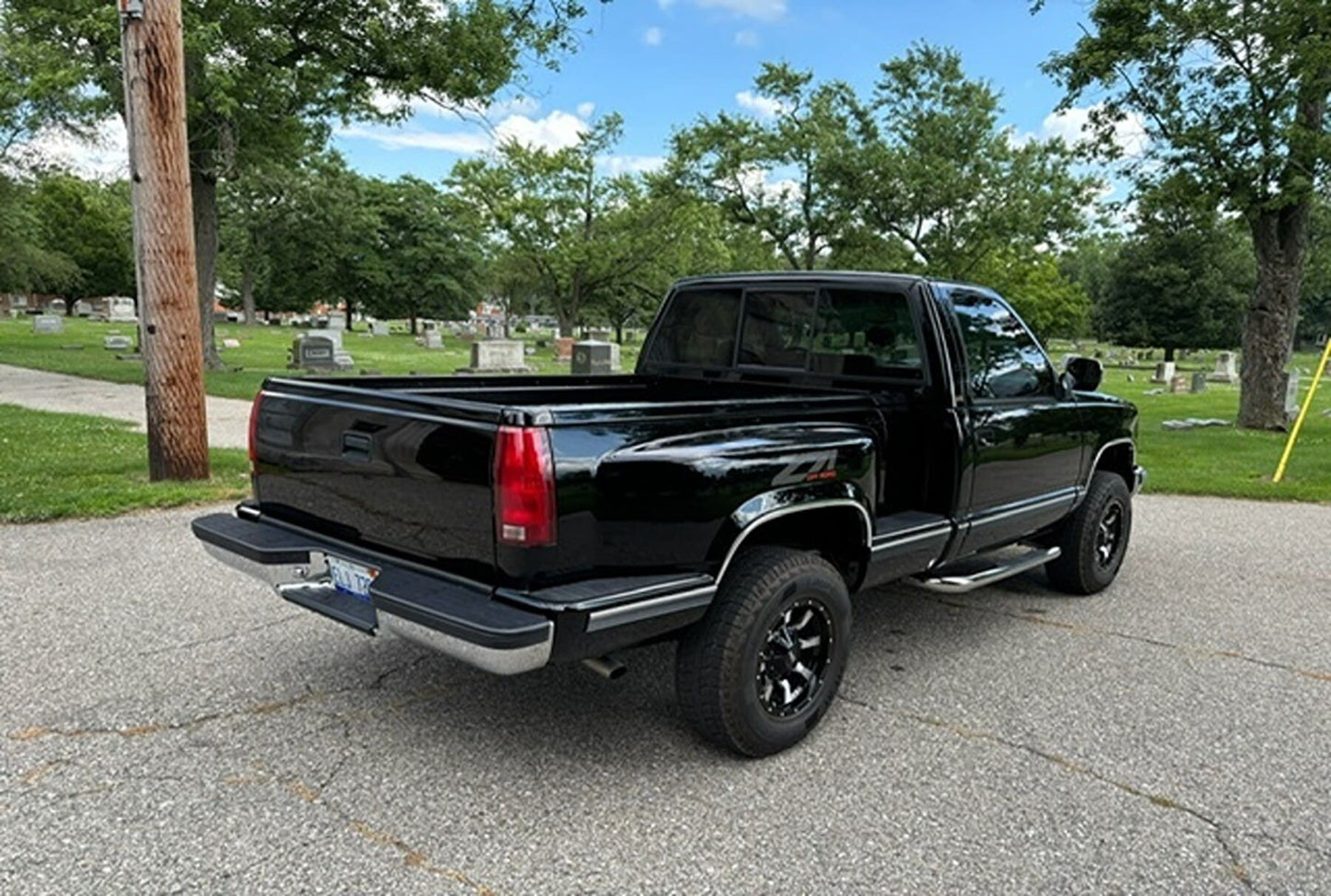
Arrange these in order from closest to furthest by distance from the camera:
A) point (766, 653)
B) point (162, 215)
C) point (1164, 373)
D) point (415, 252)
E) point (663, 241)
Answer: point (766, 653) < point (162, 215) < point (1164, 373) < point (663, 241) < point (415, 252)

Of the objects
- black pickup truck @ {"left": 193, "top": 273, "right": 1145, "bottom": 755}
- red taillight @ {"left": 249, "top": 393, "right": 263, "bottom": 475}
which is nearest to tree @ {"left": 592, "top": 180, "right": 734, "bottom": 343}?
black pickup truck @ {"left": 193, "top": 273, "right": 1145, "bottom": 755}

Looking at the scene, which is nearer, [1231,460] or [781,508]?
[781,508]

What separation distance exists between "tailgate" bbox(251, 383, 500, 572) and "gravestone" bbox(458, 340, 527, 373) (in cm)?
2207

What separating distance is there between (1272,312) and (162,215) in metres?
15.6

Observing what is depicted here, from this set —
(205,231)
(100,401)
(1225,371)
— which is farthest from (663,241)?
(100,401)

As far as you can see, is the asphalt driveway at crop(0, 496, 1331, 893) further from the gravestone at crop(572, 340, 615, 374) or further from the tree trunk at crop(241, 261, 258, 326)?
the tree trunk at crop(241, 261, 258, 326)

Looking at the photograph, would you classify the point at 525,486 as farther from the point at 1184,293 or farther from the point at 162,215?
the point at 1184,293

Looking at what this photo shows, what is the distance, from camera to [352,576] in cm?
314

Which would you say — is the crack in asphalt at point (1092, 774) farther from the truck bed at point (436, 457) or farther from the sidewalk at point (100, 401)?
the sidewalk at point (100, 401)

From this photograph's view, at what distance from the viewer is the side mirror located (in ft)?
16.3

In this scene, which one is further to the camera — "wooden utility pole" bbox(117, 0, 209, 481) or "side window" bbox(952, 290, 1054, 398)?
"wooden utility pole" bbox(117, 0, 209, 481)

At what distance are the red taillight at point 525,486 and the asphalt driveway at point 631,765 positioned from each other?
3.07 feet

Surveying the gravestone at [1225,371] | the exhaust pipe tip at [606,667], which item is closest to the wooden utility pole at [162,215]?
the exhaust pipe tip at [606,667]

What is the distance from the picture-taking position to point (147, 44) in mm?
6895
